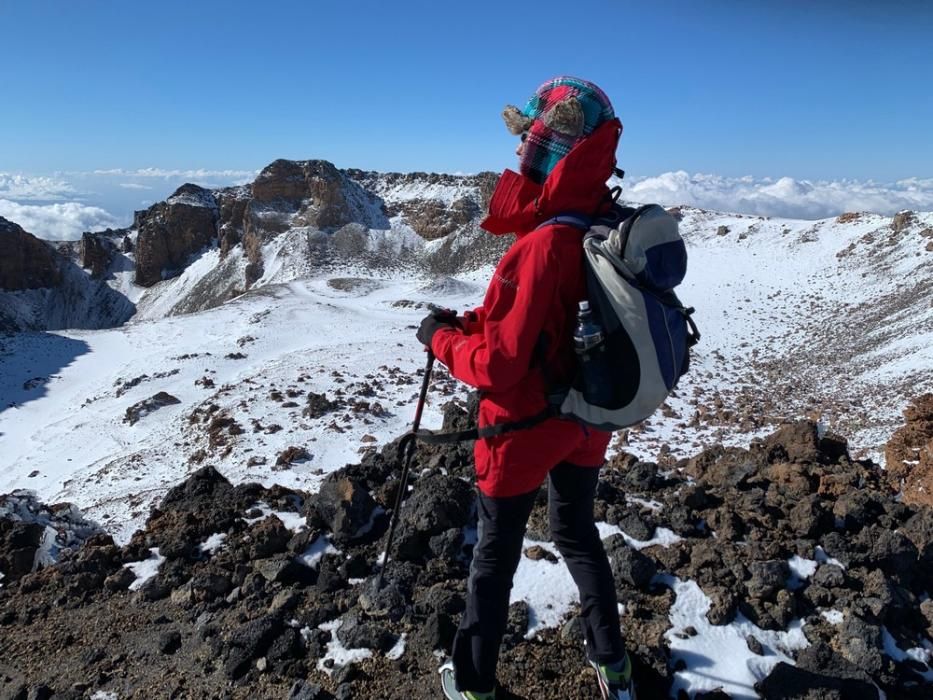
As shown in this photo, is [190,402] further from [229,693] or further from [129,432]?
[229,693]

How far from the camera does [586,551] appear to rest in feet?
9.40

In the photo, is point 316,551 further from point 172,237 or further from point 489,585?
point 172,237

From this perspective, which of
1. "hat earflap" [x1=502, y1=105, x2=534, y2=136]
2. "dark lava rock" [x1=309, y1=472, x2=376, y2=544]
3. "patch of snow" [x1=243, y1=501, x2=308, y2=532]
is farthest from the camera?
"patch of snow" [x1=243, y1=501, x2=308, y2=532]

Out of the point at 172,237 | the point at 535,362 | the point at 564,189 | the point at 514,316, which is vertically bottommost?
the point at 172,237

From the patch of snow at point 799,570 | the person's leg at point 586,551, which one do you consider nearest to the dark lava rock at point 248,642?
the person's leg at point 586,551

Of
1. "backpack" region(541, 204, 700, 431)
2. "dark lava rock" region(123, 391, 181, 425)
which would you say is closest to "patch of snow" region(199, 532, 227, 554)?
"backpack" region(541, 204, 700, 431)

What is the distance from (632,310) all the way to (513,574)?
4.90 ft

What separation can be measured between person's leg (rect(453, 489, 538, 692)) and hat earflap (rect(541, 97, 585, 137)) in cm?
165

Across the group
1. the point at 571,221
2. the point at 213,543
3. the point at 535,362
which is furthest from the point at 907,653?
the point at 213,543

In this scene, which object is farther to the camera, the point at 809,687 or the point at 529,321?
the point at 809,687

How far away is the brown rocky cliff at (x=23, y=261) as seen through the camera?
67.7 m

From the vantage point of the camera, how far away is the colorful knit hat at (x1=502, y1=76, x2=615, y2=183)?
2377 mm

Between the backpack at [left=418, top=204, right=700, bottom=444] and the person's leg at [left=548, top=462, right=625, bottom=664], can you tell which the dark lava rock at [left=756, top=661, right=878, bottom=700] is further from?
the backpack at [left=418, top=204, right=700, bottom=444]

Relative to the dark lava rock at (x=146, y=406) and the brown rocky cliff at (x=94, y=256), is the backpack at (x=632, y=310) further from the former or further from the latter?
the brown rocky cliff at (x=94, y=256)
